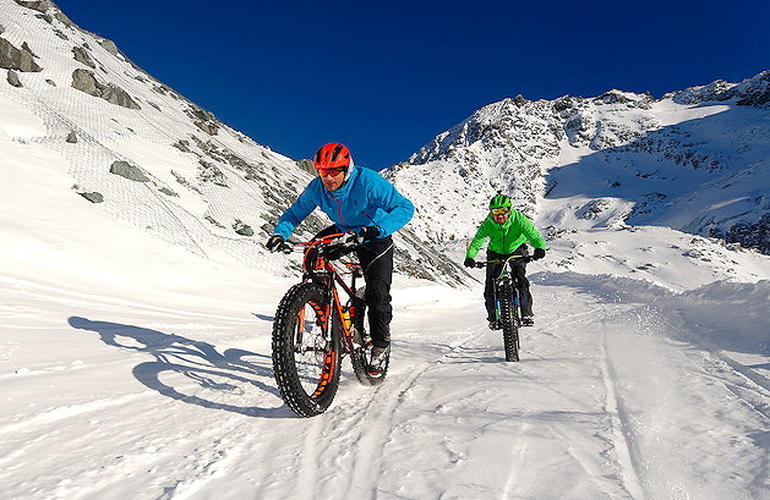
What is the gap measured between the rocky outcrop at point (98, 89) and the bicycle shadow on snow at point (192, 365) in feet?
66.4

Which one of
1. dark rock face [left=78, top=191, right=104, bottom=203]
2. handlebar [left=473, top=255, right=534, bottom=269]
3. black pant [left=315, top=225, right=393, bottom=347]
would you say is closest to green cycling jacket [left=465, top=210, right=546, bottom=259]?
handlebar [left=473, top=255, right=534, bottom=269]

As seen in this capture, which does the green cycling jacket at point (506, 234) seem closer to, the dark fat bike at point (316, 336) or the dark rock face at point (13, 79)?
the dark fat bike at point (316, 336)

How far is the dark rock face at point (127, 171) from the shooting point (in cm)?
1333

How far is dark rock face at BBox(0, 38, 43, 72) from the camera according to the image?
1780cm

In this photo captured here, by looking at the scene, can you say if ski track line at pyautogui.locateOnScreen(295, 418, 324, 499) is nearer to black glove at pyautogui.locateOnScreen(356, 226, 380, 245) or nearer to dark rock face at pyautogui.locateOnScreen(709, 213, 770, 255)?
black glove at pyautogui.locateOnScreen(356, 226, 380, 245)

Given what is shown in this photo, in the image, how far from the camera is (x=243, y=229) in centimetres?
1473

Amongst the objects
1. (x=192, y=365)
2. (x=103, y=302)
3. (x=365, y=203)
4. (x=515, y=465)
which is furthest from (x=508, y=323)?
(x=103, y=302)

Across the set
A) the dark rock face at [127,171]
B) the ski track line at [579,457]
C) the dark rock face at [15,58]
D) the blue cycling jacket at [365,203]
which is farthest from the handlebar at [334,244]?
the dark rock face at [15,58]

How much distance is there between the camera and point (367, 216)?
14.6ft

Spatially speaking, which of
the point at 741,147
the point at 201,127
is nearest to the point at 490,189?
the point at 741,147

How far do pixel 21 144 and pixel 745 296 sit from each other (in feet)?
62.0

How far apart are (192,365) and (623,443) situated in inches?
158

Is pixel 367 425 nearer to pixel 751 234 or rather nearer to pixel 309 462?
pixel 309 462

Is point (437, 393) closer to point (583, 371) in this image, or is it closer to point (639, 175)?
point (583, 371)
